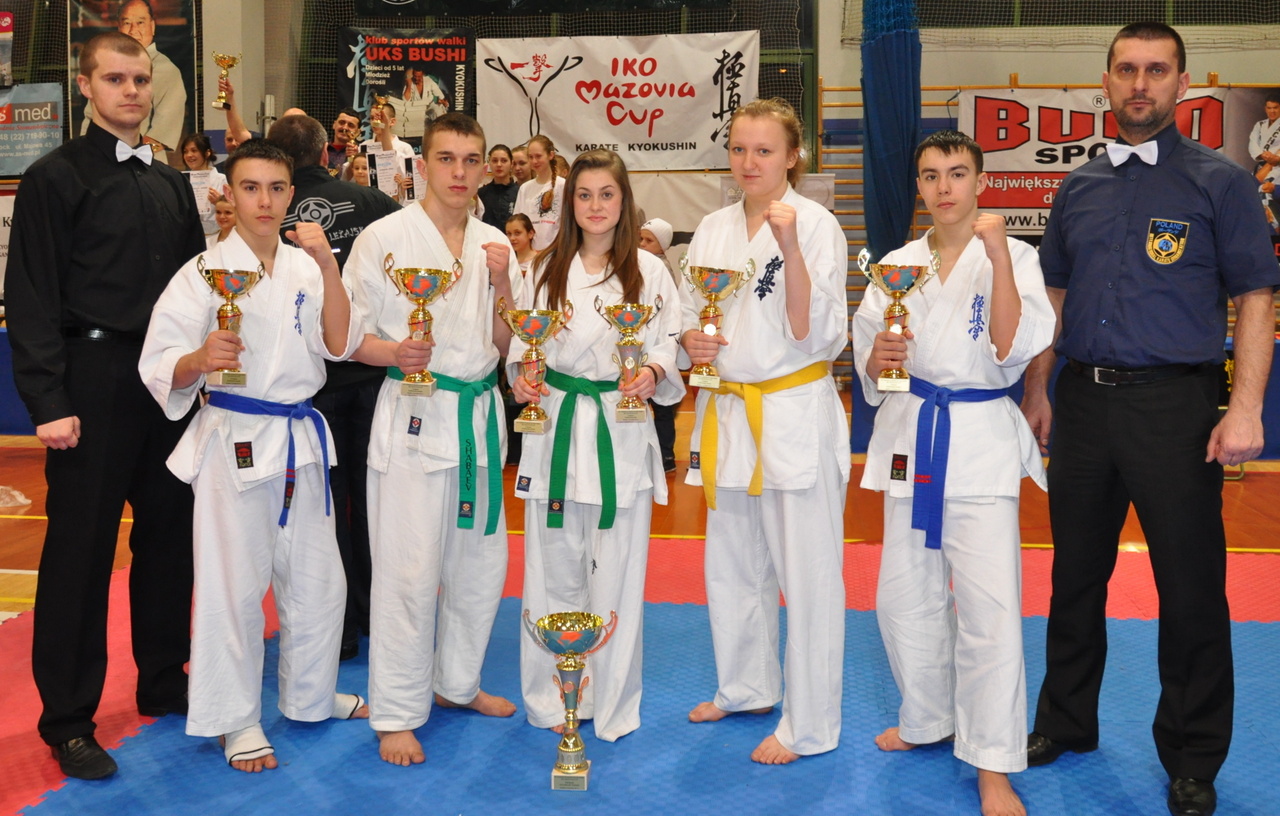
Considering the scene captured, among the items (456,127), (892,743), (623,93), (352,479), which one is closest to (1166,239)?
(892,743)

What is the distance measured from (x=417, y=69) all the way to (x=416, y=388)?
31.3 feet

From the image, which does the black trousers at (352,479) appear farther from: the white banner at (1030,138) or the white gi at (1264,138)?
the white gi at (1264,138)

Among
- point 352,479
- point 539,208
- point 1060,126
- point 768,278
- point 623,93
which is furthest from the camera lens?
point 623,93

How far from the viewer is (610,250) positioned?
3.48 meters

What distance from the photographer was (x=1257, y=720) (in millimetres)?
3590

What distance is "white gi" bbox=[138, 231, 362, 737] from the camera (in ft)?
10.6

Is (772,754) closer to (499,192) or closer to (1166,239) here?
(1166,239)

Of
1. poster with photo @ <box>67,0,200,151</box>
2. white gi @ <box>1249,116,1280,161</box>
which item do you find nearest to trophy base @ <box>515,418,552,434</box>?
poster with photo @ <box>67,0,200,151</box>

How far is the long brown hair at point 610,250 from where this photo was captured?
338 cm

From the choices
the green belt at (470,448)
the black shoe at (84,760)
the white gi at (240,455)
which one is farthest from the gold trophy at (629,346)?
the black shoe at (84,760)

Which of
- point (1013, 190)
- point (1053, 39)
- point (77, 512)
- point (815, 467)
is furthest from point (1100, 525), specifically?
point (1053, 39)

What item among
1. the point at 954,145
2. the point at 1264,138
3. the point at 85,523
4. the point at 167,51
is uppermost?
the point at 167,51

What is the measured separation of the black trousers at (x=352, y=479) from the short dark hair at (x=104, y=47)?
4.70 ft

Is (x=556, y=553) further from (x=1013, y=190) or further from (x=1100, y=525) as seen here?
(x=1013, y=190)
